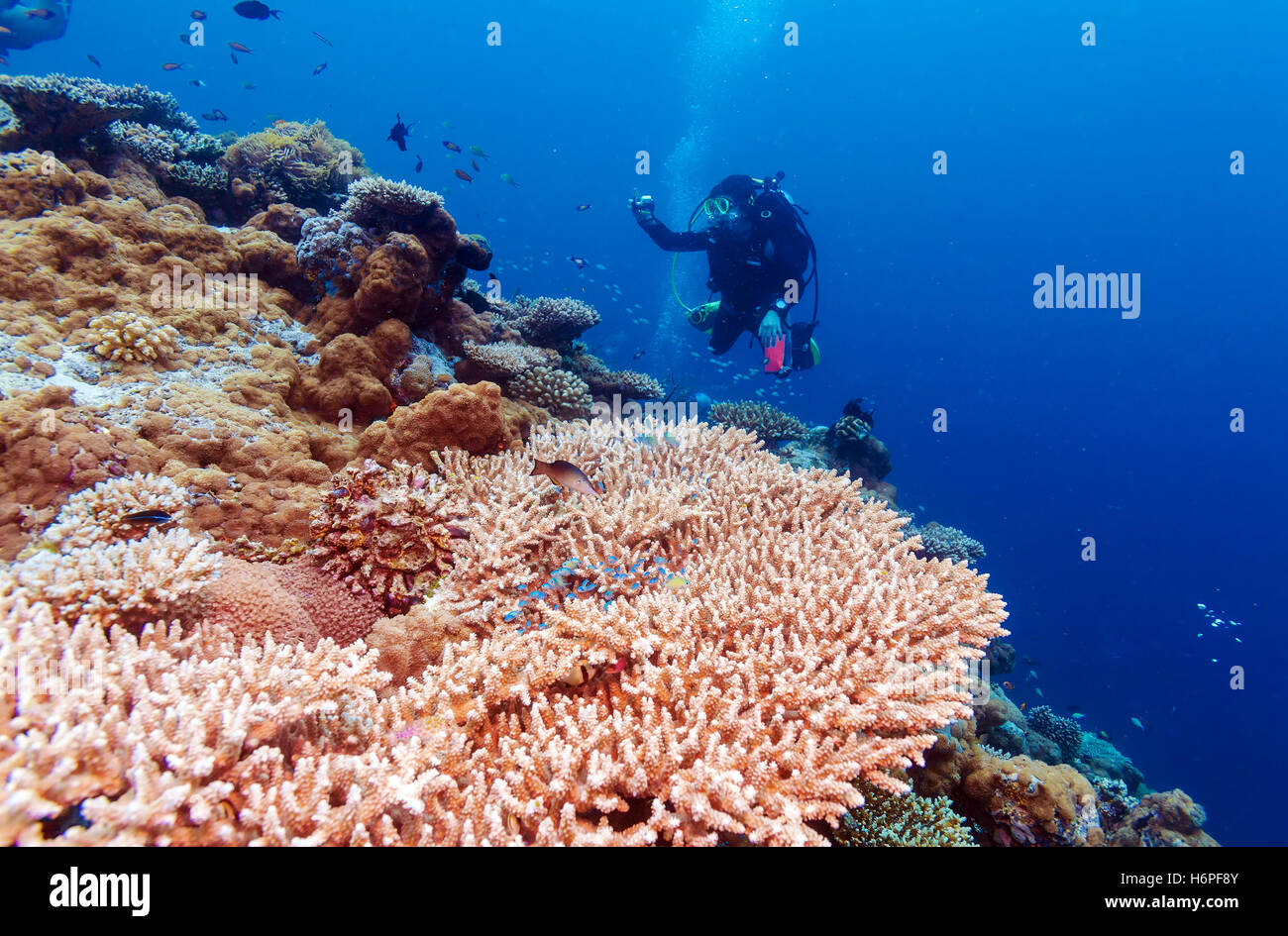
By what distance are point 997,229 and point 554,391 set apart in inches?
3951

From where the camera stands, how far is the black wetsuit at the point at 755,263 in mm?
12391

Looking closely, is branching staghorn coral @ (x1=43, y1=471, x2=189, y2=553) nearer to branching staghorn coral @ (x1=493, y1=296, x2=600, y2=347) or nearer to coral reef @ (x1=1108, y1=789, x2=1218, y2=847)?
branching staghorn coral @ (x1=493, y1=296, x2=600, y2=347)

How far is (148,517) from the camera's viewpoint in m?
3.13

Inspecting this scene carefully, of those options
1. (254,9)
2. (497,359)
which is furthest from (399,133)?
(497,359)

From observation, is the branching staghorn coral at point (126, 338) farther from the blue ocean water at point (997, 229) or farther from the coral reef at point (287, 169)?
the blue ocean water at point (997, 229)

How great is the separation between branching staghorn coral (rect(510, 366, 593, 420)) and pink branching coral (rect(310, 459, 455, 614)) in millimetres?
3591

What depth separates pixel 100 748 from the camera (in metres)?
1.65

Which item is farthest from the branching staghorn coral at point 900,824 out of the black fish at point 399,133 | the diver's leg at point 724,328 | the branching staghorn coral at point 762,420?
the black fish at point 399,133

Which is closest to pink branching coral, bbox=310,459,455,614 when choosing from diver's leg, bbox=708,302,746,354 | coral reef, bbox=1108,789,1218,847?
coral reef, bbox=1108,789,1218,847

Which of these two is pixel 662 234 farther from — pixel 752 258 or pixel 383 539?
pixel 383 539

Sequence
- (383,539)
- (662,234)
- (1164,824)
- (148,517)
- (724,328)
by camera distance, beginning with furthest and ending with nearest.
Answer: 1. (662,234)
2. (724,328)
3. (1164,824)
4. (383,539)
5. (148,517)

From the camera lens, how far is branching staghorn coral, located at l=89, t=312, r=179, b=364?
462 cm

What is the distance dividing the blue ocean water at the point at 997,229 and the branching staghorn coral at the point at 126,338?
2481 centimetres
